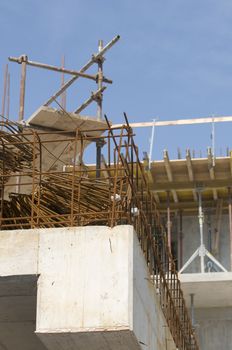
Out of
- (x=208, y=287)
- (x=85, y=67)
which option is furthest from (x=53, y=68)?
(x=208, y=287)

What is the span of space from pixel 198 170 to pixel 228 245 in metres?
2.69

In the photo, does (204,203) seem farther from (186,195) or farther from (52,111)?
(52,111)

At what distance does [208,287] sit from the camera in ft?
78.0

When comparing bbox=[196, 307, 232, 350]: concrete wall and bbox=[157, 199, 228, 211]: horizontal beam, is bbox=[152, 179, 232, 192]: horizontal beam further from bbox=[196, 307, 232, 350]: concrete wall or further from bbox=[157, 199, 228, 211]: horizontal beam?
bbox=[196, 307, 232, 350]: concrete wall

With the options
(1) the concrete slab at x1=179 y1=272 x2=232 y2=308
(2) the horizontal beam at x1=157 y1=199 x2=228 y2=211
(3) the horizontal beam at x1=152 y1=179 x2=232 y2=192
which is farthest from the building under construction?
(2) the horizontal beam at x1=157 y1=199 x2=228 y2=211

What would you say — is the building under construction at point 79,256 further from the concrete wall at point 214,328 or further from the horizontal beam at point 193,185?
the horizontal beam at point 193,185

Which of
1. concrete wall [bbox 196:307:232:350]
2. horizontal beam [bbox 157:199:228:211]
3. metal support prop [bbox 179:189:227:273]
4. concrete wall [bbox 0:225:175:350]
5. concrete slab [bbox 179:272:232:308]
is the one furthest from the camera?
horizontal beam [bbox 157:199:228:211]

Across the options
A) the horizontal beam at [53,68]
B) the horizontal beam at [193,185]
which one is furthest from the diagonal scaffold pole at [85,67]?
the horizontal beam at [193,185]

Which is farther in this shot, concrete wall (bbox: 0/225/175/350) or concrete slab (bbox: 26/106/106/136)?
concrete slab (bbox: 26/106/106/136)

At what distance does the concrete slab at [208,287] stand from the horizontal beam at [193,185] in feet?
10.7

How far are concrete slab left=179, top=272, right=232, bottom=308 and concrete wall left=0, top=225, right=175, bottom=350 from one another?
13.8 metres

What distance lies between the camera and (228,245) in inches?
1064

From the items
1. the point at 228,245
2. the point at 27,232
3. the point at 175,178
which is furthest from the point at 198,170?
the point at 27,232

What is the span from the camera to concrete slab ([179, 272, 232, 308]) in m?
23.5
